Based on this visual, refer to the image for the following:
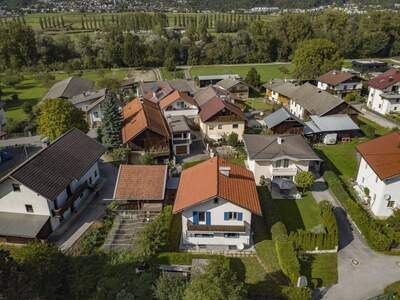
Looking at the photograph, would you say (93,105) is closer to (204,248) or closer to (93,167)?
(93,167)

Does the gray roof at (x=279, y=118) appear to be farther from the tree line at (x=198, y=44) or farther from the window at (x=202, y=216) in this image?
the tree line at (x=198, y=44)

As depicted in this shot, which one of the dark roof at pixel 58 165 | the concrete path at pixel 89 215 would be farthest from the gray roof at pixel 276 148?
the dark roof at pixel 58 165

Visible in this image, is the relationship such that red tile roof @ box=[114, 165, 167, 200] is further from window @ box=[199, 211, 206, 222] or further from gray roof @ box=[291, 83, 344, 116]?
gray roof @ box=[291, 83, 344, 116]

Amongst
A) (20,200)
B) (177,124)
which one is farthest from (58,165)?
(177,124)

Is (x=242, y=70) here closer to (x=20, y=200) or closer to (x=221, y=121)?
(x=221, y=121)

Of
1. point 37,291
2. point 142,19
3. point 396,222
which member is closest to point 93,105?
point 37,291

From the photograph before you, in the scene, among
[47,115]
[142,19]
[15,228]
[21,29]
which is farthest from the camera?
[142,19]
